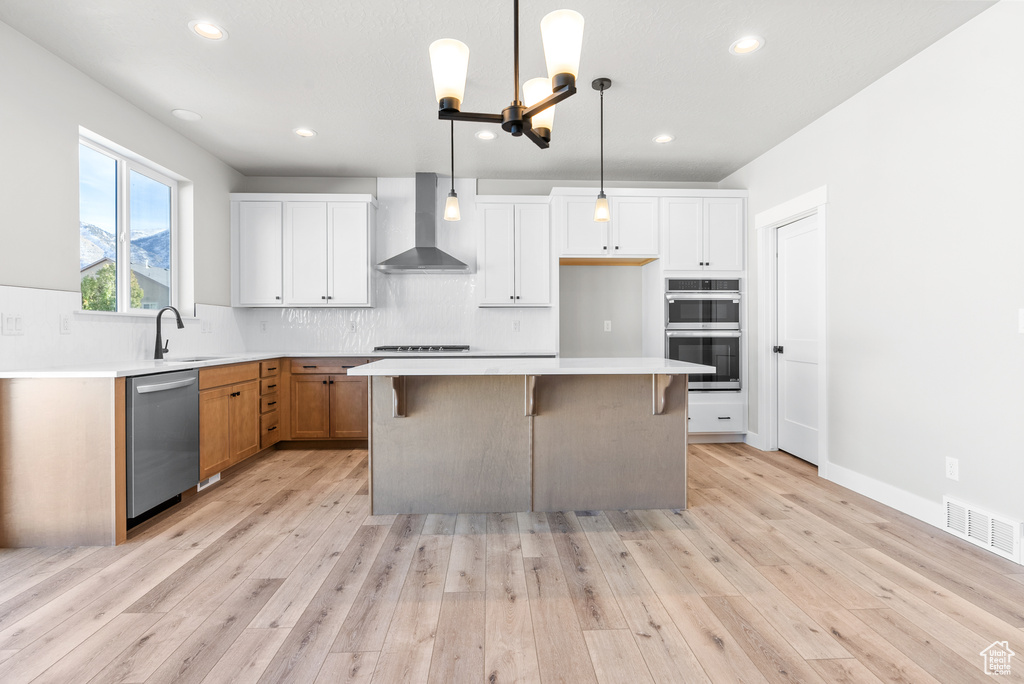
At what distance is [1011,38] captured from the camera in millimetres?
2281

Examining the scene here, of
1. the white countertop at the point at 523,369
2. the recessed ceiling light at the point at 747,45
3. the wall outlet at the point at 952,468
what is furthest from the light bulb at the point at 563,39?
the wall outlet at the point at 952,468

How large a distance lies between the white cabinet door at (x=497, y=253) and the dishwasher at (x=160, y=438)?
2682mm

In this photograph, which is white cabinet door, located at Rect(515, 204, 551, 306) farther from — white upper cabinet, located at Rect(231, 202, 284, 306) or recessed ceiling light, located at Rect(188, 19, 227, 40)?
recessed ceiling light, located at Rect(188, 19, 227, 40)

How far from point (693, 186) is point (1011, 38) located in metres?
3.08

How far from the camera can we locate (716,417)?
4.55m

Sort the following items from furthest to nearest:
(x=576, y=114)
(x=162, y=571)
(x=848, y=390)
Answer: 1. (x=576, y=114)
2. (x=848, y=390)
3. (x=162, y=571)

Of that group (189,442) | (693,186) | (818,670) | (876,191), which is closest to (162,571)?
(189,442)

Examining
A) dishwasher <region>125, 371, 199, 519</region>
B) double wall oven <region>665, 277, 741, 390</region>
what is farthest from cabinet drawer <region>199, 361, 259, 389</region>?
double wall oven <region>665, 277, 741, 390</region>

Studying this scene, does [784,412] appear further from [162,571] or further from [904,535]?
[162,571]

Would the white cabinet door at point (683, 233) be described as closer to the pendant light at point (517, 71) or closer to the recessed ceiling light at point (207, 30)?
the pendant light at point (517, 71)

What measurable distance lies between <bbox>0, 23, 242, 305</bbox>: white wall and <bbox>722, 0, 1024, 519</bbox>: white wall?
489 cm

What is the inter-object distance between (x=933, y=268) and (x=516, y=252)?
324cm

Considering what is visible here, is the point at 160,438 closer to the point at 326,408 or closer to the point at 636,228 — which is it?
the point at 326,408

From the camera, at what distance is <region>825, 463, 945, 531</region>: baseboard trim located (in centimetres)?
267
